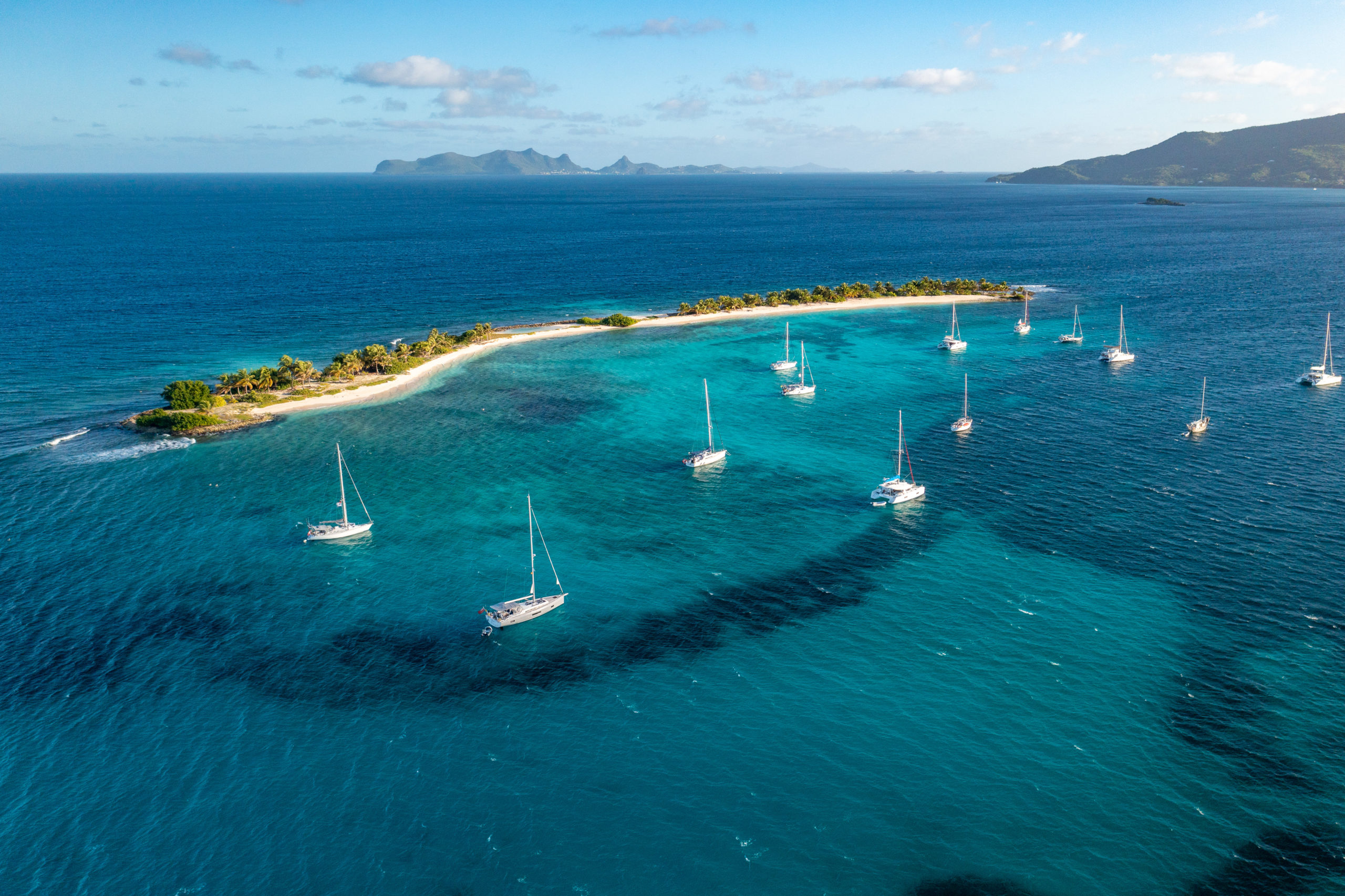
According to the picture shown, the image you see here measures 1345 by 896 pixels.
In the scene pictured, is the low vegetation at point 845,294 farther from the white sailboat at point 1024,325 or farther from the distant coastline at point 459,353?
the white sailboat at point 1024,325

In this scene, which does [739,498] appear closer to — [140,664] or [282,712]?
[282,712]

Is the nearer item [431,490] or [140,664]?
[140,664]

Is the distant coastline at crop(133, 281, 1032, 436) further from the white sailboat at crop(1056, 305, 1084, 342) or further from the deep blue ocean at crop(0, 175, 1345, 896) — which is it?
the white sailboat at crop(1056, 305, 1084, 342)

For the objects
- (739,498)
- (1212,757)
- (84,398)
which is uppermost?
(84,398)

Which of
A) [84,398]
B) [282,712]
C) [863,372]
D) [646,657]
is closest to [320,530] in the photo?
[282,712]

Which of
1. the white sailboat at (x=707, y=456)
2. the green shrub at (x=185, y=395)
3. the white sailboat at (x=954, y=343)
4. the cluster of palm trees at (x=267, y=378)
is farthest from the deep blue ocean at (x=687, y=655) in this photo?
the white sailboat at (x=954, y=343)

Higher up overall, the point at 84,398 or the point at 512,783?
the point at 84,398

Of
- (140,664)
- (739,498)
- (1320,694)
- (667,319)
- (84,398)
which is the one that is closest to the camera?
(1320,694)

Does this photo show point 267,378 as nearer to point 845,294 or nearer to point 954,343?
point 954,343
